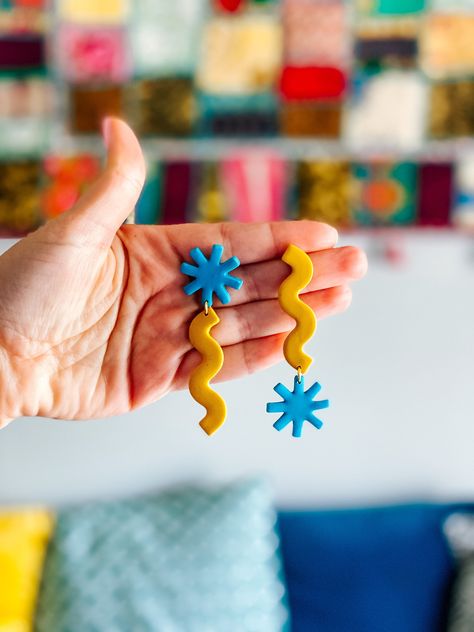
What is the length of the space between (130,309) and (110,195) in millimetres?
208

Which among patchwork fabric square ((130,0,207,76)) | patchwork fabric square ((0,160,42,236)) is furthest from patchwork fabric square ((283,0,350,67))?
patchwork fabric square ((0,160,42,236))

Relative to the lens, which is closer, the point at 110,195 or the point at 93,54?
the point at 110,195

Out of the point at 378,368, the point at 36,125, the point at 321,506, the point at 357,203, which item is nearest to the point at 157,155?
the point at 36,125

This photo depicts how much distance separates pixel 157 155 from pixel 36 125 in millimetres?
301

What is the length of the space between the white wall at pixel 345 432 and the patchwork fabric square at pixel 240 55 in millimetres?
585

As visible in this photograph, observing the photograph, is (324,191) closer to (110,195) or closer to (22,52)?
(22,52)

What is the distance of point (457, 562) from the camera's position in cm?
201

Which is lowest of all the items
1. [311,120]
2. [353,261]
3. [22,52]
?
[353,261]

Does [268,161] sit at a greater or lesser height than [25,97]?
lesser

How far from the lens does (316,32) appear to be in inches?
77.7

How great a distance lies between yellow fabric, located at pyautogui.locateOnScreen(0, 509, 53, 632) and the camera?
1.86 m

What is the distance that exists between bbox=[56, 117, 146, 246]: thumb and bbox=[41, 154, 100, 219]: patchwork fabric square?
34.6 inches

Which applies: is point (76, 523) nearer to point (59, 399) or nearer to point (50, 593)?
point (50, 593)

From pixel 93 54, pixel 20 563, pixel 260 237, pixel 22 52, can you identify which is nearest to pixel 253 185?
pixel 93 54
